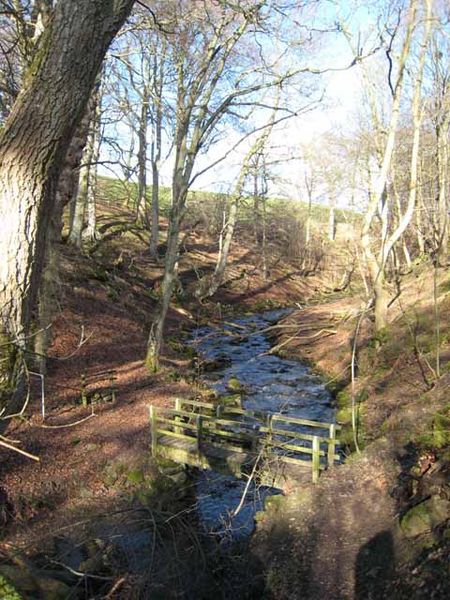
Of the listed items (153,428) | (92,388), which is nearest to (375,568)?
(153,428)

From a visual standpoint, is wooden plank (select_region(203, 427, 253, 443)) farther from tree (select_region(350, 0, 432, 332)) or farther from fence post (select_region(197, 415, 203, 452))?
tree (select_region(350, 0, 432, 332))

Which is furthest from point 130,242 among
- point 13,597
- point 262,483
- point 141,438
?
point 13,597

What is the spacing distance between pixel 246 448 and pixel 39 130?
28.5ft

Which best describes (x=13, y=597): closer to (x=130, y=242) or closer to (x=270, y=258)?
(x=130, y=242)

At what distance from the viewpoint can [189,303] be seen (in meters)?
25.9

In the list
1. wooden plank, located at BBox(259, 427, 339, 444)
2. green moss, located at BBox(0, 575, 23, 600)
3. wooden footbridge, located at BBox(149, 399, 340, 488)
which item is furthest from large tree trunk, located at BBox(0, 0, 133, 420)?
wooden plank, located at BBox(259, 427, 339, 444)

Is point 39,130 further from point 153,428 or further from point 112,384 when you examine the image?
point 112,384

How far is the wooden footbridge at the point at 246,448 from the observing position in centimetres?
948

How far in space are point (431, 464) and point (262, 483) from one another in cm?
312

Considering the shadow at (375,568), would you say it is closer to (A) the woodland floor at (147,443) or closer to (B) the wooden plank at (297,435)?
(A) the woodland floor at (147,443)

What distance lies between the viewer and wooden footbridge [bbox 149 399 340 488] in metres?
9.48

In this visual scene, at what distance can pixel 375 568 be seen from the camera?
7023 millimetres

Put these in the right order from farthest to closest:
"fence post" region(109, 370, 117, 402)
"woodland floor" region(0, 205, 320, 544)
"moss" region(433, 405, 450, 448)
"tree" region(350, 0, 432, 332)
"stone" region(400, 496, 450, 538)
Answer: "tree" region(350, 0, 432, 332)
"fence post" region(109, 370, 117, 402)
"woodland floor" region(0, 205, 320, 544)
"moss" region(433, 405, 450, 448)
"stone" region(400, 496, 450, 538)

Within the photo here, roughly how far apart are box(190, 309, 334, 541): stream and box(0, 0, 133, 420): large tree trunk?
6.06m
